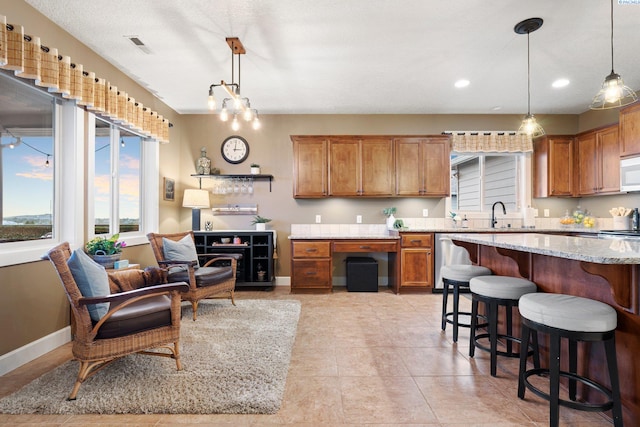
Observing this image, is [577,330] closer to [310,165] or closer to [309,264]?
[309,264]

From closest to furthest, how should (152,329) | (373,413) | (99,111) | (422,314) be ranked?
(373,413)
(152,329)
(99,111)
(422,314)

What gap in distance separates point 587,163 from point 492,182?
50.4 inches

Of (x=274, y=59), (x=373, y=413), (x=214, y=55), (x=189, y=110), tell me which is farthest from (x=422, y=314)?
(x=189, y=110)

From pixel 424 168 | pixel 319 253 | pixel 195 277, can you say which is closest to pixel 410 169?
pixel 424 168

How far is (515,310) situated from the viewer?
2.66 meters

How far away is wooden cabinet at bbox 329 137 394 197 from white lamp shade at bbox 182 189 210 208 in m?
1.89

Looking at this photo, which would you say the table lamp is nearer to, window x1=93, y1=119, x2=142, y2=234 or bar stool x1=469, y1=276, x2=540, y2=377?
window x1=93, y1=119, x2=142, y2=234

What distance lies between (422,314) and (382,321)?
557 millimetres

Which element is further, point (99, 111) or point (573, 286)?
point (99, 111)

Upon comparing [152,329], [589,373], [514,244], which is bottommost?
[589,373]

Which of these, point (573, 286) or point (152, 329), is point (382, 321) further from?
point (152, 329)

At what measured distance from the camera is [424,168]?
4.91 meters

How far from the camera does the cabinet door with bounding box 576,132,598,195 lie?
4.63 meters

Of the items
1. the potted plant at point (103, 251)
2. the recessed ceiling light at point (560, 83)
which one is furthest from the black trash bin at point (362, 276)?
the recessed ceiling light at point (560, 83)
